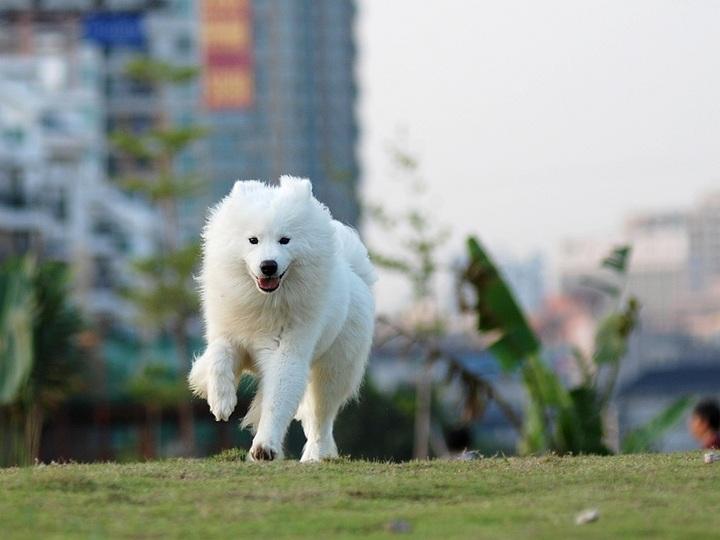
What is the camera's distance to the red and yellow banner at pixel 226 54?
140m

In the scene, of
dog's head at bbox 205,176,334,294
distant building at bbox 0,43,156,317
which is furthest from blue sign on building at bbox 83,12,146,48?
dog's head at bbox 205,176,334,294

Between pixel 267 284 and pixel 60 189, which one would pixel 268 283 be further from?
pixel 60 189

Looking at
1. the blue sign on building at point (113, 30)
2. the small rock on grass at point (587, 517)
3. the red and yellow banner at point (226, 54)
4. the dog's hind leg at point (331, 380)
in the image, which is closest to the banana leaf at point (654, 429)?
the dog's hind leg at point (331, 380)

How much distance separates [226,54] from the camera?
466 feet

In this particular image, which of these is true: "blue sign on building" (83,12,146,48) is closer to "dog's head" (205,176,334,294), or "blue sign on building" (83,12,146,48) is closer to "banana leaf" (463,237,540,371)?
"banana leaf" (463,237,540,371)

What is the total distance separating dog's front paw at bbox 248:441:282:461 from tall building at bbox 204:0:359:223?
152 m

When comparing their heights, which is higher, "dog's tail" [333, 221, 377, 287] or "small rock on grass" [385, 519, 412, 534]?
"dog's tail" [333, 221, 377, 287]

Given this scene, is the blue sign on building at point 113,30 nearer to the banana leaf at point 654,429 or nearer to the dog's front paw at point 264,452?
the banana leaf at point 654,429

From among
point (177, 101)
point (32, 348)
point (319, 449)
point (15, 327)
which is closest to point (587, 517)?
point (319, 449)

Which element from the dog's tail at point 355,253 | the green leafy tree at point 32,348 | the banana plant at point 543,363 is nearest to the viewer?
the dog's tail at point 355,253

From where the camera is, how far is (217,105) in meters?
149

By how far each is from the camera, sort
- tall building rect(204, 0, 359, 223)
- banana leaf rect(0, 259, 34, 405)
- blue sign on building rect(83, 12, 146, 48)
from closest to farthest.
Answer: banana leaf rect(0, 259, 34, 405)
blue sign on building rect(83, 12, 146, 48)
tall building rect(204, 0, 359, 223)

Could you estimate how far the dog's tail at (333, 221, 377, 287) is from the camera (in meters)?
11.5

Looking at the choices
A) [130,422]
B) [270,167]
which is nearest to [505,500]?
[130,422]
